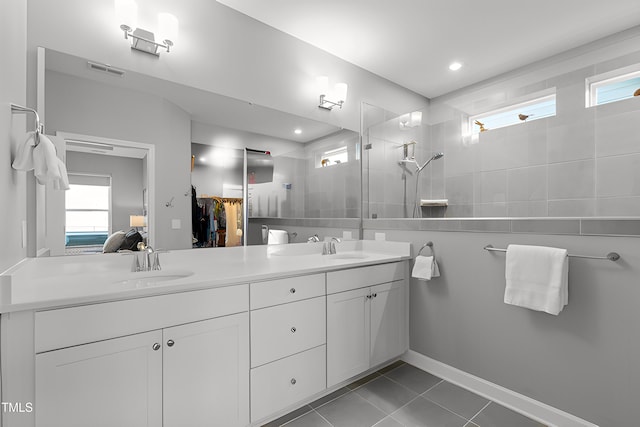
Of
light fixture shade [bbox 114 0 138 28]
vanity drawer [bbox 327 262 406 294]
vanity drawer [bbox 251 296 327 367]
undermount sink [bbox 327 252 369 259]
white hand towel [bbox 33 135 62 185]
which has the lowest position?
vanity drawer [bbox 251 296 327 367]

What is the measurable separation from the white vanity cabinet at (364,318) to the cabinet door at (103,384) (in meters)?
0.96

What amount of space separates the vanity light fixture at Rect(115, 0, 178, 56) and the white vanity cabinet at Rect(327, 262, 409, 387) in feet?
5.45

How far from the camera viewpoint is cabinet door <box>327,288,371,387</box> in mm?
1789

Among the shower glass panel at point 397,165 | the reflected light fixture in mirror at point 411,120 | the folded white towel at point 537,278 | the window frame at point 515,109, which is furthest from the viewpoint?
the reflected light fixture in mirror at point 411,120

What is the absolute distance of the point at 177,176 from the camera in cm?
171

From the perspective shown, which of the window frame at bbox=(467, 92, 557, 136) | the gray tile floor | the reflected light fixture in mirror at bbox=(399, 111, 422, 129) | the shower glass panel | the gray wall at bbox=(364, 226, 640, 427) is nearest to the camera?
the gray wall at bbox=(364, 226, 640, 427)

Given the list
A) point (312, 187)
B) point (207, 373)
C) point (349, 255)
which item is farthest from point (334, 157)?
point (207, 373)

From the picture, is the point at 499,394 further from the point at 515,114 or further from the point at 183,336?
the point at 515,114

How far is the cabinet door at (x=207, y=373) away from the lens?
1232 mm

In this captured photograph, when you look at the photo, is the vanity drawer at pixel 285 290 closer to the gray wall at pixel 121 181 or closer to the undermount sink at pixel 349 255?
the undermount sink at pixel 349 255

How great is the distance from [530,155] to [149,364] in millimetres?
3174

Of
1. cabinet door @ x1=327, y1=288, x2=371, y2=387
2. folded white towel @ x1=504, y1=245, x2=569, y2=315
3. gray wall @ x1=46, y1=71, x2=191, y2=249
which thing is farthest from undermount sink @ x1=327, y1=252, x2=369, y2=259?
gray wall @ x1=46, y1=71, x2=191, y2=249

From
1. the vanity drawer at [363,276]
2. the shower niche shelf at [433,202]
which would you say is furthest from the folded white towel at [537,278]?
the shower niche shelf at [433,202]

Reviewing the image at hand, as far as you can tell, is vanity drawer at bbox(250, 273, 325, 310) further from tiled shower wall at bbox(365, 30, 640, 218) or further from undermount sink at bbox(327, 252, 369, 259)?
tiled shower wall at bbox(365, 30, 640, 218)
